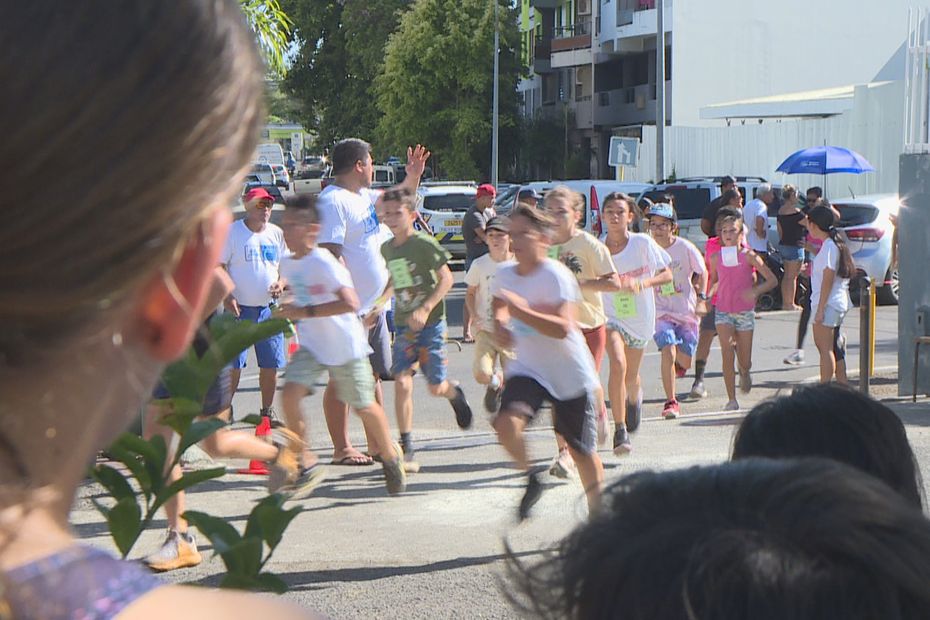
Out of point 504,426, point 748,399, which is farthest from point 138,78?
point 748,399

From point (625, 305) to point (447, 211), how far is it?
681 inches

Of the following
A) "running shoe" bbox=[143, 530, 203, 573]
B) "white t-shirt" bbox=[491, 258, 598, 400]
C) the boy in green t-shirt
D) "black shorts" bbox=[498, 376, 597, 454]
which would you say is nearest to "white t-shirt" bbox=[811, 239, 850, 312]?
the boy in green t-shirt

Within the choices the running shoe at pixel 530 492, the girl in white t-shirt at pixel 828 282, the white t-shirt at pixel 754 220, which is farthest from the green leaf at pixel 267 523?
the white t-shirt at pixel 754 220

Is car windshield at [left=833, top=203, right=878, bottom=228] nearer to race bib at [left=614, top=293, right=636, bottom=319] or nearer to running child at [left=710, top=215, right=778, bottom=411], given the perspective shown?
running child at [left=710, top=215, right=778, bottom=411]

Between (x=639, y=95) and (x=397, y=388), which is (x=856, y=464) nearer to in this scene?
(x=397, y=388)

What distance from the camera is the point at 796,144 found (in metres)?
32.6

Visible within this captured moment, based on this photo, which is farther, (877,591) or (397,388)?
(397,388)

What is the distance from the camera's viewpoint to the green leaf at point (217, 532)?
1.91 m

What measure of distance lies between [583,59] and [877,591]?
A: 5130cm

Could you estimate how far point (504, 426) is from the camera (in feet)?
21.9

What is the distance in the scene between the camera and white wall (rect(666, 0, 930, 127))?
43844 mm

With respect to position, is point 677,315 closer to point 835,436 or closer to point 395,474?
point 395,474

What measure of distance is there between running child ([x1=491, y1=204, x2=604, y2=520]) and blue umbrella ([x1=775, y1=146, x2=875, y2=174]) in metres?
18.7

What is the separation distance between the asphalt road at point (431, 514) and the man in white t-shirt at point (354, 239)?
0.80ft
